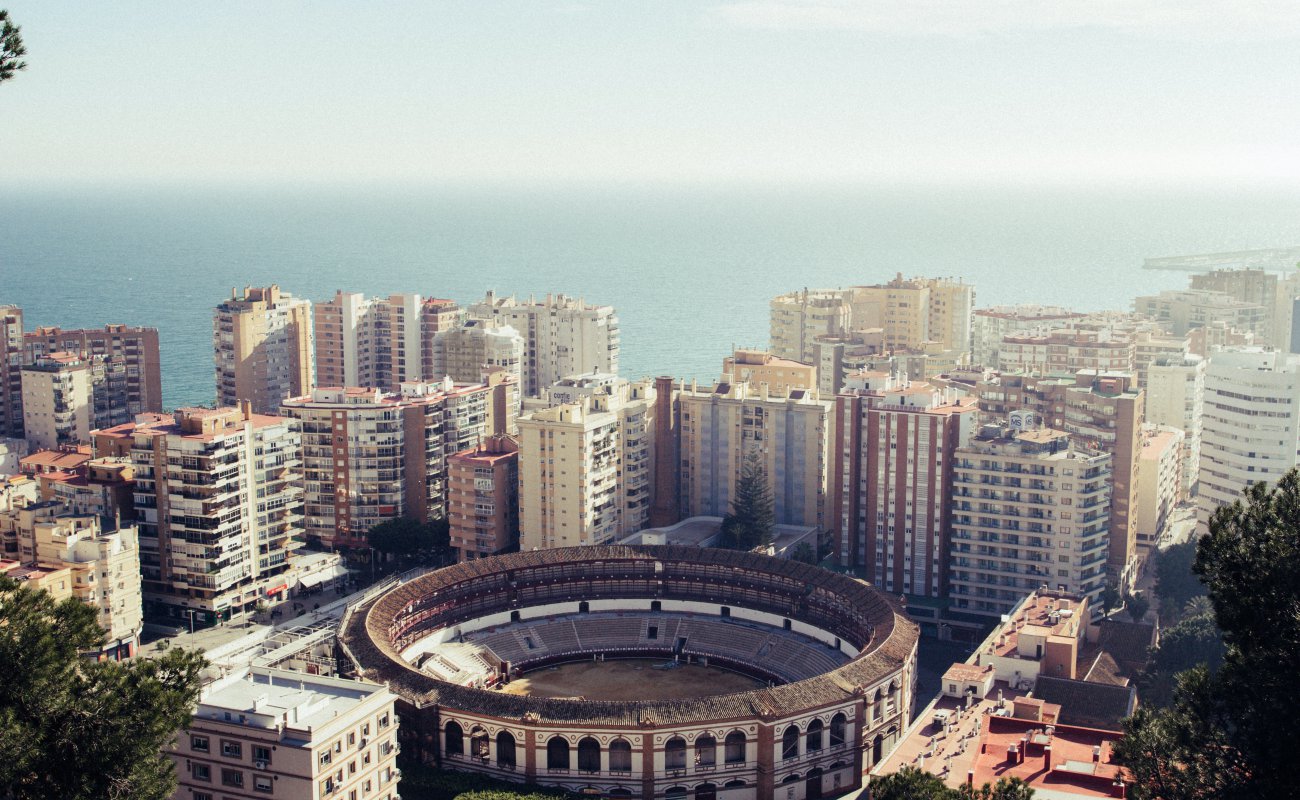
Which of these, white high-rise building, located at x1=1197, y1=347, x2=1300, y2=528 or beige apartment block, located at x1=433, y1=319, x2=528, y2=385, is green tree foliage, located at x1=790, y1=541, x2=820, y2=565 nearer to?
white high-rise building, located at x1=1197, y1=347, x2=1300, y2=528

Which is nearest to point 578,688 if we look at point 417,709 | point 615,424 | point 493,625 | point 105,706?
point 493,625

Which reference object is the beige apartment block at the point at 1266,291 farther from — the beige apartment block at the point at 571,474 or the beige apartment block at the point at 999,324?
the beige apartment block at the point at 571,474

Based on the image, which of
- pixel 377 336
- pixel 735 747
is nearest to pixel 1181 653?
pixel 735 747

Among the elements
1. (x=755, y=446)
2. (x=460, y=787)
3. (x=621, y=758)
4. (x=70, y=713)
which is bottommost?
(x=460, y=787)

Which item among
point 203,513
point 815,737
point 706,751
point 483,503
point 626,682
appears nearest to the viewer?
point 706,751

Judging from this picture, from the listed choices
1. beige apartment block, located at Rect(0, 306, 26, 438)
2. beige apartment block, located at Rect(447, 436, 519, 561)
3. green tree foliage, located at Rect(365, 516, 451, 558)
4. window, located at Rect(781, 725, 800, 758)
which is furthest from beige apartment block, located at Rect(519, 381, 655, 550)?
beige apartment block, located at Rect(0, 306, 26, 438)

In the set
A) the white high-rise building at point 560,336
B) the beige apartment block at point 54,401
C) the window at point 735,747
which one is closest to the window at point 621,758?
the window at point 735,747

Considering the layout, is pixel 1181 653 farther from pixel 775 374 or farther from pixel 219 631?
pixel 219 631
